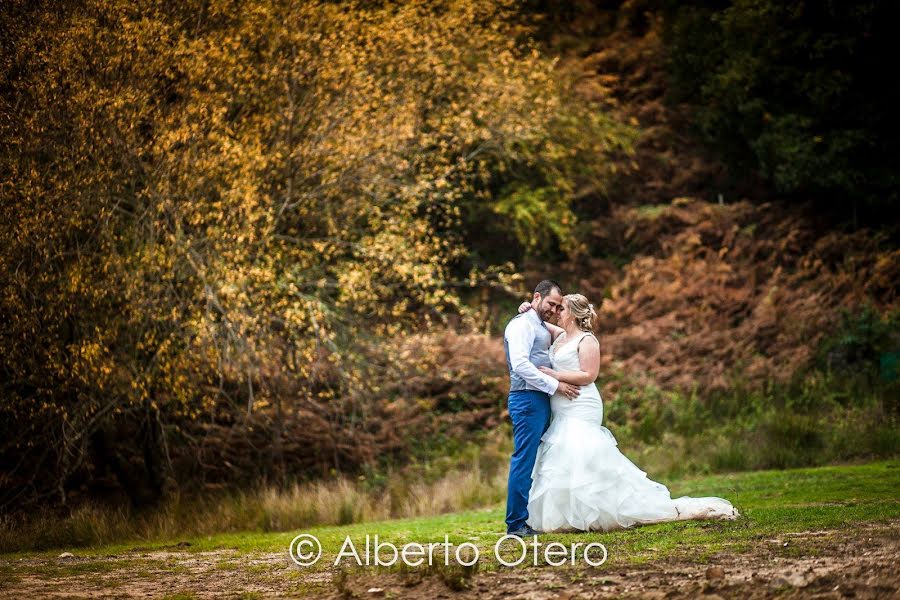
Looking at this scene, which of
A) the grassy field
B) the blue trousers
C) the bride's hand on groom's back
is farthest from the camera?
the bride's hand on groom's back

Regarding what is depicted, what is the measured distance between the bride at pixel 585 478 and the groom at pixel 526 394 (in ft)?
0.44

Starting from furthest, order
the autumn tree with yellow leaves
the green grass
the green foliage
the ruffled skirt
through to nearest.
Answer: the green foliage
the autumn tree with yellow leaves
the ruffled skirt
the green grass

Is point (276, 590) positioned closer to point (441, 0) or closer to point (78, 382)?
point (78, 382)

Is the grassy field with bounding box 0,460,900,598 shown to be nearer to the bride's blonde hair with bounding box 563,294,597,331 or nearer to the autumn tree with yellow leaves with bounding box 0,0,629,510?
the bride's blonde hair with bounding box 563,294,597,331

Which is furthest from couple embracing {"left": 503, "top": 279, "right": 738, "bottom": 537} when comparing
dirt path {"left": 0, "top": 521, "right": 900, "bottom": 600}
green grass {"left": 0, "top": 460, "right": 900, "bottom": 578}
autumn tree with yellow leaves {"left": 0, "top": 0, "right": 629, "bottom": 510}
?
autumn tree with yellow leaves {"left": 0, "top": 0, "right": 629, "bottom": 510}

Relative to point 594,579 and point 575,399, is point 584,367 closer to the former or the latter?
point 575,399

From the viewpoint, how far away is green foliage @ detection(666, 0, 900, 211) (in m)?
17.6

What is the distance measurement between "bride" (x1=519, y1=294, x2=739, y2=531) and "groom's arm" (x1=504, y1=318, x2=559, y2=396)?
0.34m

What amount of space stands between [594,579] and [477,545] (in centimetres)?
211

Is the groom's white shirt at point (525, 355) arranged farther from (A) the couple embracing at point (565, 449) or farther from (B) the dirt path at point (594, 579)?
(B) the dirt path at point (594, 579)

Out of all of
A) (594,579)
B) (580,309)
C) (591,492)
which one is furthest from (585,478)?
(594,579)

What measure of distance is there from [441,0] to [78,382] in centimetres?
1046

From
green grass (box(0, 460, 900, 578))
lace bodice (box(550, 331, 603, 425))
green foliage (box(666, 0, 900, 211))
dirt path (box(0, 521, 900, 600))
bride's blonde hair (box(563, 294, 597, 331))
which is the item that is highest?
green foliage (box(666, 0, 900, 211))

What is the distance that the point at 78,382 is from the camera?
39.3 feet
